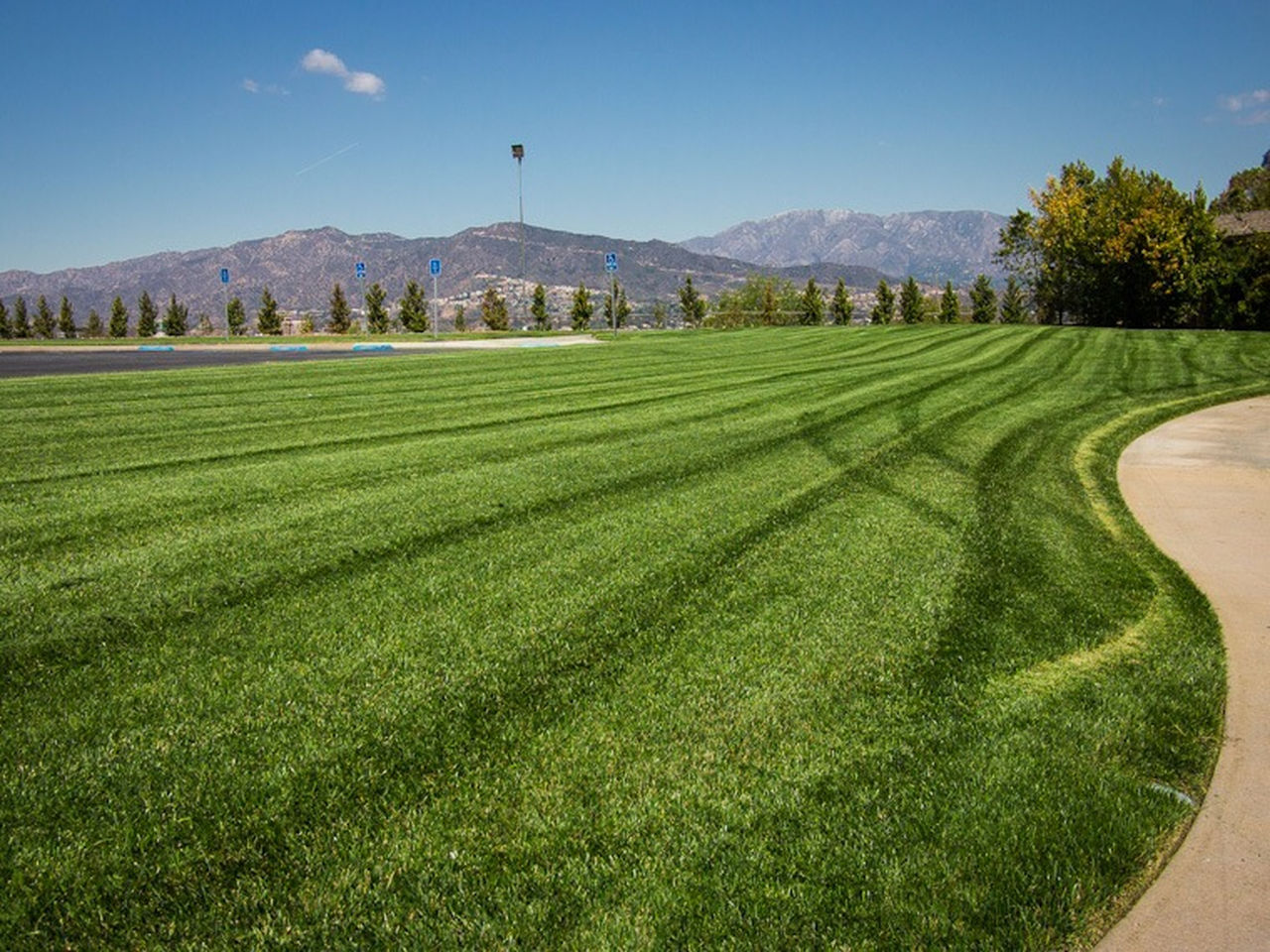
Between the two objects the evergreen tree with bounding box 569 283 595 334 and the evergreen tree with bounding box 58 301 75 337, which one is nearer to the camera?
the evergreen tree with bounding box 569 283 595 334

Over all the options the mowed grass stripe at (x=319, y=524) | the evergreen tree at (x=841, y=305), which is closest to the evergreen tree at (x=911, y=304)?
the evergreen tree at (x=841, y=305)

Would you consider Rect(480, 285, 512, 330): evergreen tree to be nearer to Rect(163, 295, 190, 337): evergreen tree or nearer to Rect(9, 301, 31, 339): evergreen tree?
Rect(163, 295, 190, 337): evergreen tree

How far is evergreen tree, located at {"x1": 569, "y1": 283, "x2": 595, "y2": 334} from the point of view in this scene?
4394cm

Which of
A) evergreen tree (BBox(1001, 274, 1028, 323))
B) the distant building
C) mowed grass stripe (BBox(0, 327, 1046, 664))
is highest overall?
the distant building

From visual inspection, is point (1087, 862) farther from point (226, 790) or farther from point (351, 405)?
point (351, 405)

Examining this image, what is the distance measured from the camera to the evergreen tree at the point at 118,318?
47.5m

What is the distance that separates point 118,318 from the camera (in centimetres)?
4816

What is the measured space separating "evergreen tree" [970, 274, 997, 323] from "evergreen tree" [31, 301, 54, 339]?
55702 millimetres

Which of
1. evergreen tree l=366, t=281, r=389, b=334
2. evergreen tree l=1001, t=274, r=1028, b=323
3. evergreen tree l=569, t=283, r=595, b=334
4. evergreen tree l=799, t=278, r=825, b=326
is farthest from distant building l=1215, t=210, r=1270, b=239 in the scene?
evergreen tree l=366, t=281, r=389, b=334

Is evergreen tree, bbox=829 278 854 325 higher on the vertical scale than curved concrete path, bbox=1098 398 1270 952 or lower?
higher

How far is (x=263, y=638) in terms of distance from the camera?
346 cm

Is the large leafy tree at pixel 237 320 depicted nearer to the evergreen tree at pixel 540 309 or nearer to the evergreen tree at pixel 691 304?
the evergreen tree at pixel 540 309

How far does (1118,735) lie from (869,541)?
2.22 meters

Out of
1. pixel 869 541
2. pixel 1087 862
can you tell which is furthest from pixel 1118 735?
pixel 869 541
